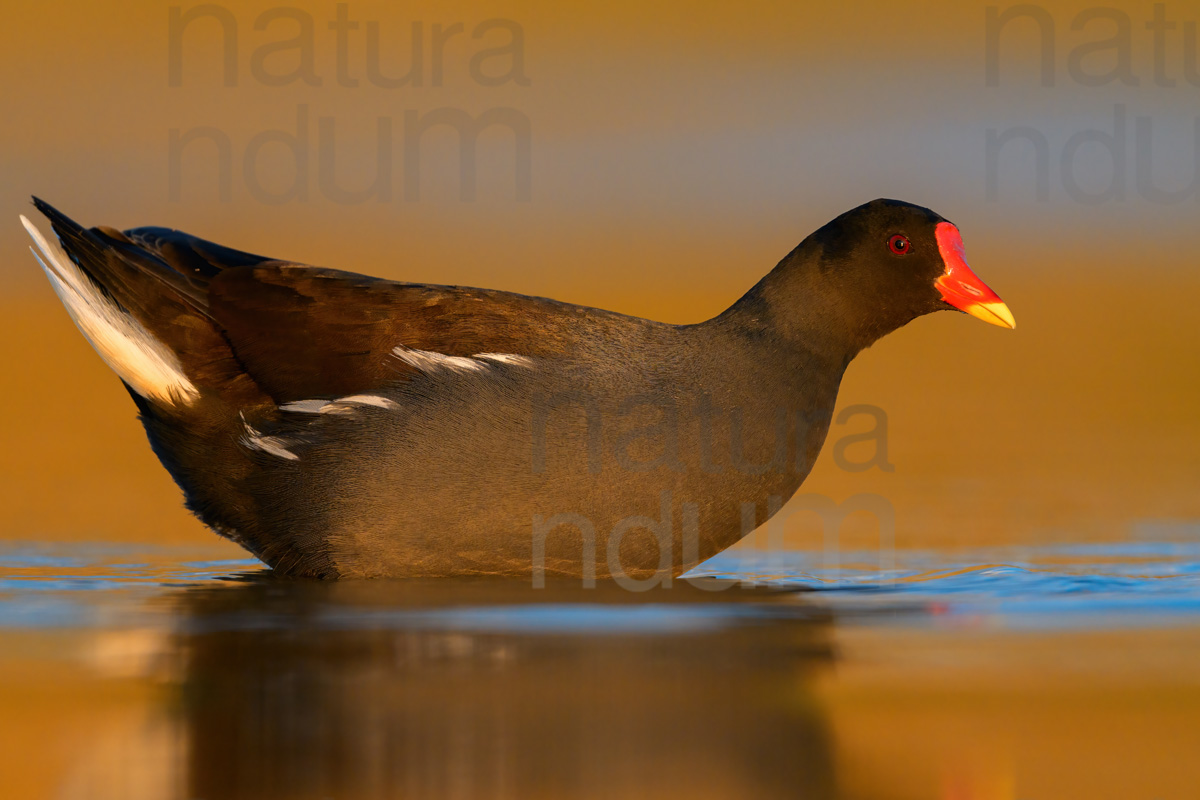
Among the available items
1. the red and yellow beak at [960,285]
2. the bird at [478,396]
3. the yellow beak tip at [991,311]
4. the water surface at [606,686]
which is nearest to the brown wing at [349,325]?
the bird at [478,396]

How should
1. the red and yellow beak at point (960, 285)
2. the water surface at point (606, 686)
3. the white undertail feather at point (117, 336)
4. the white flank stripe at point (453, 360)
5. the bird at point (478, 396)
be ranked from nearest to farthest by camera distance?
the water surface at point (606, 686) → the bird at point (478, 396) → the white flank stripe at point (453, 360) → the white undertail feather at point (117, 336) → the red and yellow beak at point (960, 285)

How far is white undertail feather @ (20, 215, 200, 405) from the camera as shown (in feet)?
19.5

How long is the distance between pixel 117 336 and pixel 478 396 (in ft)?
5.14

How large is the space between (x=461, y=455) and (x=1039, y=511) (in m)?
3.21

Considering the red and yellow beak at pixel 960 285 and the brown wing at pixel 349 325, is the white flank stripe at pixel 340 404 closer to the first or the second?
the brown wing at pixel 349 325

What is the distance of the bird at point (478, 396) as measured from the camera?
5.51 meters

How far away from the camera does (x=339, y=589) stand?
5535mm

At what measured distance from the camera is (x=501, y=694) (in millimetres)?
4070

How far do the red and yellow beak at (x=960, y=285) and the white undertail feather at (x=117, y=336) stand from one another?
3.04 metres

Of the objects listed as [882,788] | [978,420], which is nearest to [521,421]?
[882,788]

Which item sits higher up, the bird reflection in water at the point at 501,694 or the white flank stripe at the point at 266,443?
the white flank stripe at the point at 266,443

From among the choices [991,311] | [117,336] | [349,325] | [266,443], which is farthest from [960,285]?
[117,336]

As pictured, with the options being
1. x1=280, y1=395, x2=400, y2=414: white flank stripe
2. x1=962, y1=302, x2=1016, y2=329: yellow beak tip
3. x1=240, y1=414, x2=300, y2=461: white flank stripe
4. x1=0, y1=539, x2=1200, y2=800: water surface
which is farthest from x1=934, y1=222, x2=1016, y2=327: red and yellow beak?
x1=240, y1=414, x2=300, y2=461: white flank stripe

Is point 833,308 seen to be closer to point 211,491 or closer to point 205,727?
point 211,491
